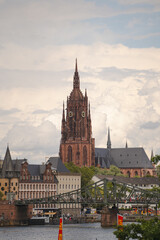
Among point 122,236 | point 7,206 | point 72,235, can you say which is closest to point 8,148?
point 7,206

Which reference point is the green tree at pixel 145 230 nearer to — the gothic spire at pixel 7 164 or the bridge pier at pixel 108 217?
the bridge pier at pixel 108 217

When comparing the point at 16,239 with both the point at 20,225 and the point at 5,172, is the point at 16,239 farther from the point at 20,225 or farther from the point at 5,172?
the point at 5,172

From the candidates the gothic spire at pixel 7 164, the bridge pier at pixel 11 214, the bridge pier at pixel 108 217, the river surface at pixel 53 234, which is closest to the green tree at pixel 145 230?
the river surface at pixel 53 234

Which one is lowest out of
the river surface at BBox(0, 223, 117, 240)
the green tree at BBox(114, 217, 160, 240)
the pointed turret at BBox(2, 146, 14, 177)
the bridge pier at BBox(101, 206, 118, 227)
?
the green tree at BBox(114, 217, 160, 240)

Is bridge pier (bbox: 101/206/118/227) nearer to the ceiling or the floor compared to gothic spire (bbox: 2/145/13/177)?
nearer to the floor

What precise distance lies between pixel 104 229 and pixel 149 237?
86.1 m

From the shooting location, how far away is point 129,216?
7470 inches

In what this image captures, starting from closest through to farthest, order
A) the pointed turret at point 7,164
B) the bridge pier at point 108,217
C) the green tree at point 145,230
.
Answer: the green tree at point 145,230 < the bridge pier at point 108,217 < the pointed turret at point 7,164

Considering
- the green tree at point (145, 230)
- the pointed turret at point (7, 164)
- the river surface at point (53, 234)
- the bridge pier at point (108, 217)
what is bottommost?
the green tree at point (145, 230)

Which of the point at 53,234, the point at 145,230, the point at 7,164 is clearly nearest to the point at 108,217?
the point at 53,234

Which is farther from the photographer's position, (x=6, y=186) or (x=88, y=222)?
(x=6, y=186)

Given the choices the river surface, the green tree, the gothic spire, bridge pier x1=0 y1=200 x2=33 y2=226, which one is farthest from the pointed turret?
the green tree

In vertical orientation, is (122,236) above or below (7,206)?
below

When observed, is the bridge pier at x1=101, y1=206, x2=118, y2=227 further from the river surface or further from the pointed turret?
the pointed turret
